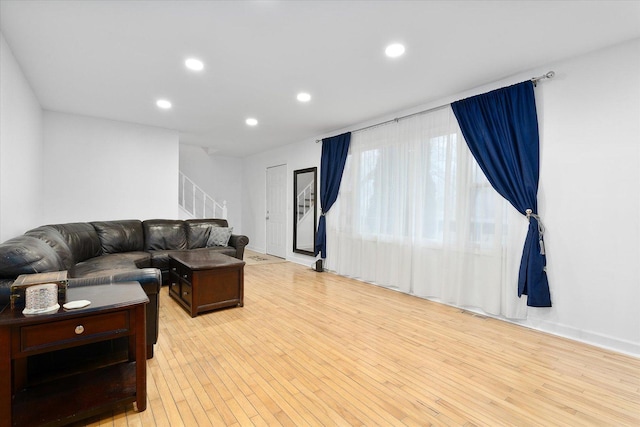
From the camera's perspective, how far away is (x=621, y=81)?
2.50 meters

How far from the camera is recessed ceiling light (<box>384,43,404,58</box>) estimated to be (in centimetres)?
254

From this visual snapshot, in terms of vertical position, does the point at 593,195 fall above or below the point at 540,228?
above

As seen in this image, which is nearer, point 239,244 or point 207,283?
point 207,283

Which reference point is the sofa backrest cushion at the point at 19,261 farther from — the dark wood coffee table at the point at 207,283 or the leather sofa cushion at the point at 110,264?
the dark wood coffee table at the point at 207,283

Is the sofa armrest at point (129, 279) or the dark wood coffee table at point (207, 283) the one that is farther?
the dark wood coffee table at point (207, 283)

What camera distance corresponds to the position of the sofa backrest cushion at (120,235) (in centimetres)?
432

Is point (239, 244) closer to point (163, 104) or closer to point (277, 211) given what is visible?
point (277, 211)

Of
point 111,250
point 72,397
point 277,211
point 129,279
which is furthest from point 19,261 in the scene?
point 277,211

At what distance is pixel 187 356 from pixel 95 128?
440 cm

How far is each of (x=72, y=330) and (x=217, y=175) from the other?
7048 millimetres

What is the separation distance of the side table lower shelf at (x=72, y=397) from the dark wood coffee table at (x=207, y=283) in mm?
1361

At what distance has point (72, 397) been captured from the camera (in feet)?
5.09

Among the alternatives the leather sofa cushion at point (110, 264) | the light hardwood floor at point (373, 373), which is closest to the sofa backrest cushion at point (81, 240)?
the leather sofa cushion at point (110, 264)

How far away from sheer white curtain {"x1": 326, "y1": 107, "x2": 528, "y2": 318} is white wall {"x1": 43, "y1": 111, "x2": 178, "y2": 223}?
3.34m
